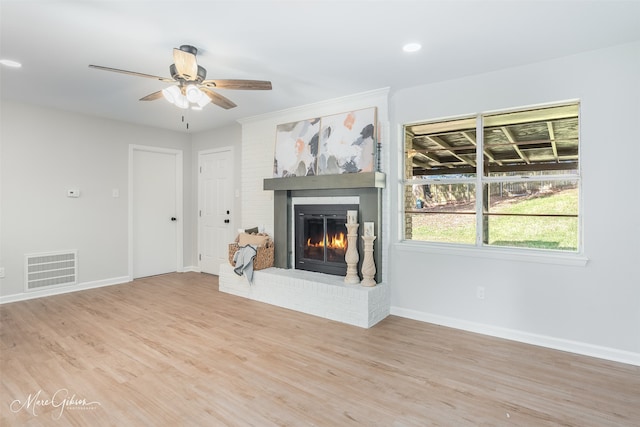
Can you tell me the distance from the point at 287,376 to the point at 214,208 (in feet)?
12.5

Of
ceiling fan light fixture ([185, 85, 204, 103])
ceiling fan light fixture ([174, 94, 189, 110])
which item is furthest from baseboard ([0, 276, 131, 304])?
ceiling fan light fixture ([185, 85, 204, 103])

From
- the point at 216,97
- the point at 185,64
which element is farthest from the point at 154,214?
the point at 185,64

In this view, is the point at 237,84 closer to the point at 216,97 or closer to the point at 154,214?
the point at 216,97

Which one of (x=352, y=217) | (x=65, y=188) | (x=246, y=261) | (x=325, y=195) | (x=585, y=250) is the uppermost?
(x=65, y=188)

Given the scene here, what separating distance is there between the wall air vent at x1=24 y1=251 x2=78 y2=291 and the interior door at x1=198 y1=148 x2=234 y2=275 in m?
1.80

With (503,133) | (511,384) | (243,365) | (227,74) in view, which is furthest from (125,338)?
(503,133)

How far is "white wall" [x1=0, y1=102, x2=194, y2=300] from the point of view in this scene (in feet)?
13.3

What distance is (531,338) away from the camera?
2.89 meters

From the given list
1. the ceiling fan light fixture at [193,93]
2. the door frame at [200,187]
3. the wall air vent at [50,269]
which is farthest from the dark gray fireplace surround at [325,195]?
the wall air vent at [50,269]

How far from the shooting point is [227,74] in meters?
3.17

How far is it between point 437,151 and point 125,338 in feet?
11.4

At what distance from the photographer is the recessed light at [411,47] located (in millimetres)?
2570
